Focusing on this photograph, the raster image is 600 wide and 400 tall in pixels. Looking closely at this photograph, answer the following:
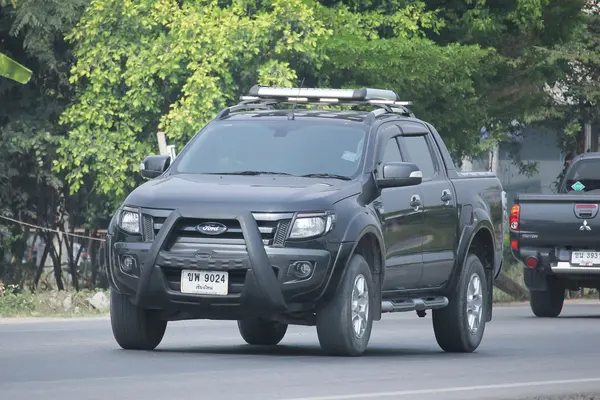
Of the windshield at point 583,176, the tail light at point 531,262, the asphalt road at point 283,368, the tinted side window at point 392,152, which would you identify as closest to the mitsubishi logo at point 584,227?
the tail light at point 531,262

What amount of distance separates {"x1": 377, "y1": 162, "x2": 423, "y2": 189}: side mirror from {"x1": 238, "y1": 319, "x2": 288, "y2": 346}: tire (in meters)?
2.15

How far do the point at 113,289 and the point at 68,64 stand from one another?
1831 centimetres

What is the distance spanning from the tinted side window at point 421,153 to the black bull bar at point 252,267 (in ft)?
9.13

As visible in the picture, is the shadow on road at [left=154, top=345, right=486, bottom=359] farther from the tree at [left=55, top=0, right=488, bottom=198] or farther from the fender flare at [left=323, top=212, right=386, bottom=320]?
the tree at [left=55, top=0, right=488, bottom=198]

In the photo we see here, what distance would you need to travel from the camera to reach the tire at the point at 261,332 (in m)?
15.1

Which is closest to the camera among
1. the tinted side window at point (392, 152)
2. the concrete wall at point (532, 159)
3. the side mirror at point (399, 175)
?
the side mirror at point (399, 175)

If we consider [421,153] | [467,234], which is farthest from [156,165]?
[467,234]

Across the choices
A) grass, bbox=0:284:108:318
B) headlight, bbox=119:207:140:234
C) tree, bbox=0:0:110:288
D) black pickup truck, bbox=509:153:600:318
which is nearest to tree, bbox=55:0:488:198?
tree, bbox=0:0:110:288

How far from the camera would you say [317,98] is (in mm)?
14656

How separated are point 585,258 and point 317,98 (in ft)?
27.7

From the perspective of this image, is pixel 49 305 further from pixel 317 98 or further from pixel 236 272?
pixel 236 272

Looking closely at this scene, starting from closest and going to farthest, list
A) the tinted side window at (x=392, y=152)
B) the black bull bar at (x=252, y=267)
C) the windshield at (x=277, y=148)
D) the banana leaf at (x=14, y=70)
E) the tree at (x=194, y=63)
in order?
the black bull bar at (x=252, y=267) < the windshield at (x=277, y=148) < the tinted side window at (x=392, y=152) < the banana leaf at (x=14, y=70) < the tree at (x=194, y=63)

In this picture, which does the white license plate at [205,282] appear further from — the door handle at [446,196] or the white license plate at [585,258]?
the white license plate at [585,258]

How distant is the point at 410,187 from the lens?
14492 mm
